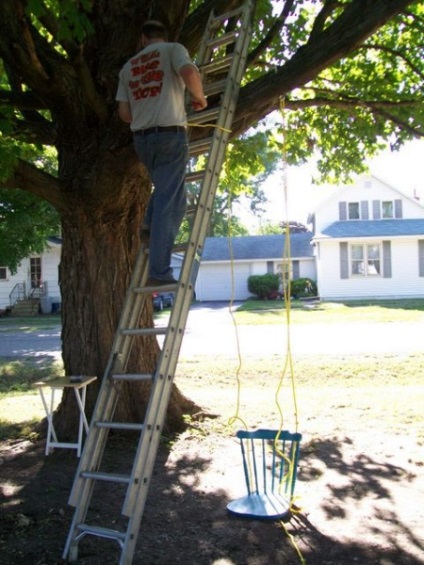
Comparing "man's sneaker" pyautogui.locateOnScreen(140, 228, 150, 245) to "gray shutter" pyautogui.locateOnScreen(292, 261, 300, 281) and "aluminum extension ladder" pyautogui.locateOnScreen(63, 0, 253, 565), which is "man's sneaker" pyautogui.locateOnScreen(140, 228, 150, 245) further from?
"gray shutter" pyautogui.locateOnScreen(292, 261, 300, 281)

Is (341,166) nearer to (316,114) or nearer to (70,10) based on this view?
(316,114)

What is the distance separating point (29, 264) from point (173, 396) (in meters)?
31.1

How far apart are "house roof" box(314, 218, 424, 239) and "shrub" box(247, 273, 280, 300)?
4.66 m

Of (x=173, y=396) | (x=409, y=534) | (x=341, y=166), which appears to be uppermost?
(x=341, y=166)

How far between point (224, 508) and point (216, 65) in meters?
3.82

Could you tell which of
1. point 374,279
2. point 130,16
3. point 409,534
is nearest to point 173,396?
point 409,534

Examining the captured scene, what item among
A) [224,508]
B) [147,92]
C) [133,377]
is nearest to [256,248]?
[224,508]

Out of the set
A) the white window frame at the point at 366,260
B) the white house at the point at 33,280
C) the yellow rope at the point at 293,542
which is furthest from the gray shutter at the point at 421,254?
the yellow rope at the point at 293,542

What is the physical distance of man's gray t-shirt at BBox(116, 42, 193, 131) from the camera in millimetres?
4223

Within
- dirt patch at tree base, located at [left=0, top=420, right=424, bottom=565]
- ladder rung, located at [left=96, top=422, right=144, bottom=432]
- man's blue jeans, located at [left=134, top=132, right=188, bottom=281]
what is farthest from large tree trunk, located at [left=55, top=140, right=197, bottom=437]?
ladder rung, located at [left=96, top=422, right=144, bottom=432]

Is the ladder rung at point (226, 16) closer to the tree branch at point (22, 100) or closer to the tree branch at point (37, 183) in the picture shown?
the tree branch at point (22, 100)

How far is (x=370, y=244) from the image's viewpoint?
32.6 metres

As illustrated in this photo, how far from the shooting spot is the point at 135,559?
4090 mm

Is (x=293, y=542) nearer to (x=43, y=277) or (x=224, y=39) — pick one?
(x=224, y=39)
